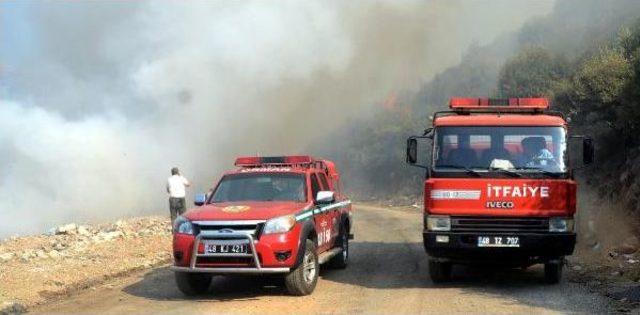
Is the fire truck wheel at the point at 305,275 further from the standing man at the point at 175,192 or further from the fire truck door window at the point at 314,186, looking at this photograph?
the standing man at the point at 175,192

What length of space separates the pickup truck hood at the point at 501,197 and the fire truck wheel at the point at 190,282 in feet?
10.8

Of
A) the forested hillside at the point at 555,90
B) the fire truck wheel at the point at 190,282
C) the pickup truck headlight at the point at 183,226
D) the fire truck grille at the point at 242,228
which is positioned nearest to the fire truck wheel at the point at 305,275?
the fire truck grille at the point at 242,228

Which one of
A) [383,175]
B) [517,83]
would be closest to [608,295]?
[517,83]

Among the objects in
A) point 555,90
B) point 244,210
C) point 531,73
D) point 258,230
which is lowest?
point 258,230

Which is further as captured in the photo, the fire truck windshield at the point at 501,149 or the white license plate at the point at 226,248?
the fire truck windshield at the point at 501,149

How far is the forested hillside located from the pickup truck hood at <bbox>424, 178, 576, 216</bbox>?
Result: 618 cm

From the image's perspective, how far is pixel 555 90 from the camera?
25.1 m

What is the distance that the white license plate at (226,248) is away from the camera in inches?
326

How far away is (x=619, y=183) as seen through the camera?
626 inches

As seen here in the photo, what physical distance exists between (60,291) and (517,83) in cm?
2640

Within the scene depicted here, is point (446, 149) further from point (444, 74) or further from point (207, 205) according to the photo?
point (444, 74)

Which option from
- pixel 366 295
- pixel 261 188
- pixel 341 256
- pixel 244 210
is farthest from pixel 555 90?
pixel 244 210

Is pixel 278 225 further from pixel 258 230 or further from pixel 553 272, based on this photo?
pixel 553 272

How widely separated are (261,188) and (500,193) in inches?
135
